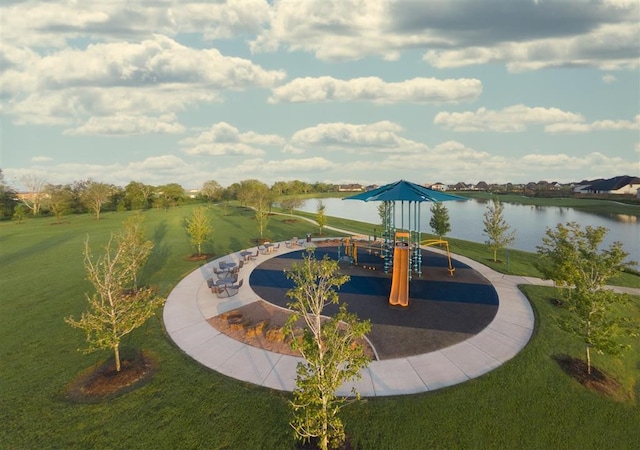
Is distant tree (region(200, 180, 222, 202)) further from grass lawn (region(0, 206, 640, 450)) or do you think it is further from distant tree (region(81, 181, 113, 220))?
grass lawn (region(0, 206, 640, 450))

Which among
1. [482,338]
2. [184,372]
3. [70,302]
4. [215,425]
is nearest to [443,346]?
[482,338]

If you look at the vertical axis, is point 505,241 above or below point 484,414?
above

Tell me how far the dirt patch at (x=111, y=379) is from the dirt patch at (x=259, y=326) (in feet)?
9.51

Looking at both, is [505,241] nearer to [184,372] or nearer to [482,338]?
[482,338]

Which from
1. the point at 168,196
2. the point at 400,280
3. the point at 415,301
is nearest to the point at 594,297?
the point at 415,301

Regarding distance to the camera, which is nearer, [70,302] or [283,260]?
[70,302]

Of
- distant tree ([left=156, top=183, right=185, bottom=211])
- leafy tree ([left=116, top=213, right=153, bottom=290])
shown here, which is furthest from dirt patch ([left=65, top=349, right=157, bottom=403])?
distant tree ([left=156, top=183, right=185, bottom=211])

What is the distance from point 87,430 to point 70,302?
10.2 metres

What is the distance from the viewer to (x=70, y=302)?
14.9 m

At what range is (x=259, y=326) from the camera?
38.9 feet

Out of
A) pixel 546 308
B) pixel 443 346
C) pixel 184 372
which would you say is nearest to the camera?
pixel 184 372

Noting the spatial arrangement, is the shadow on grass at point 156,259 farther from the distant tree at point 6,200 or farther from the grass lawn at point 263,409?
the distant tree at point 6,200

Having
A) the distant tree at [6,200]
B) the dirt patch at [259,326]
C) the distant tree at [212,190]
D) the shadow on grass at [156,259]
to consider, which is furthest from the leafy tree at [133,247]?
the distant tree at [212,190]

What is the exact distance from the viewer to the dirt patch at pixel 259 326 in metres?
10.8
